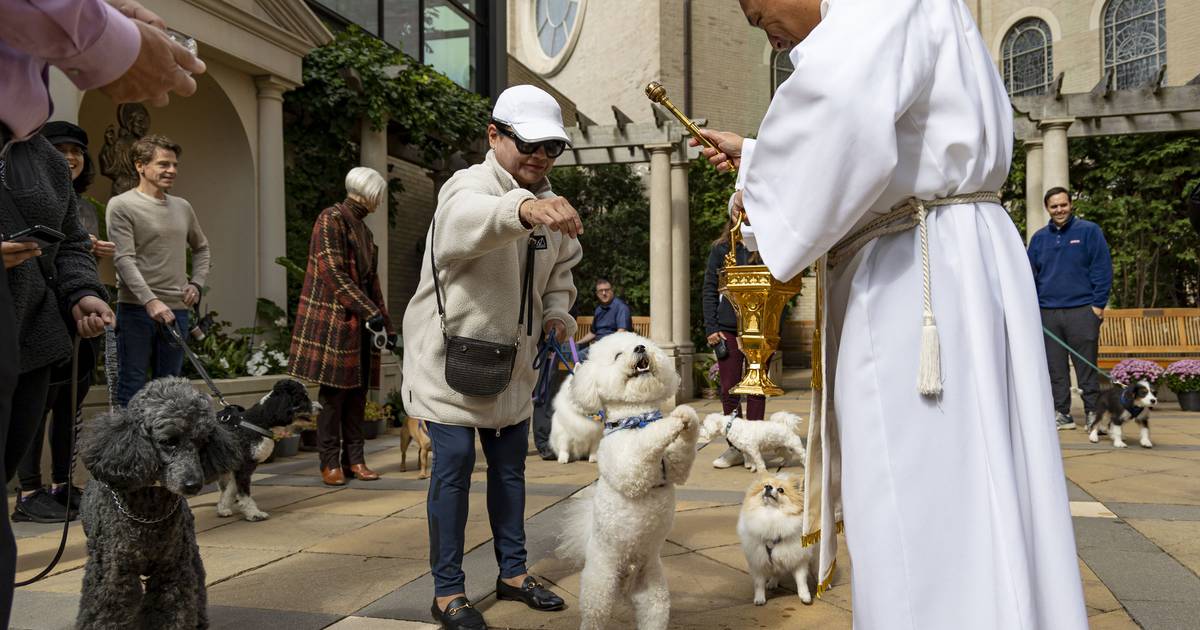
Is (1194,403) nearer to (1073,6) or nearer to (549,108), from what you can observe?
(549,108)

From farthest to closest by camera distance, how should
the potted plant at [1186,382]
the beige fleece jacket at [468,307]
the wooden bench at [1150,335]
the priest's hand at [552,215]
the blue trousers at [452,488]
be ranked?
the wooden bench at [1150,335] < the potted plant at [1186,382] < the blue trousers at [452,488] < the beige fleece jacket at [468,307] < the priest's hand at [552,215]

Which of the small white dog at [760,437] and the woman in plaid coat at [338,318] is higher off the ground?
the woman in plaid coat at [338,318]

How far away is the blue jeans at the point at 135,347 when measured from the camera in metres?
5.25

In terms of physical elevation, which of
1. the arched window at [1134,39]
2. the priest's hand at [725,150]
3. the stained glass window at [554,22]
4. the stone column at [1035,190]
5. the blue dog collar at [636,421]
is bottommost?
the blue dog collar at [636,421]

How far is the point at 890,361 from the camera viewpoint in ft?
5.69

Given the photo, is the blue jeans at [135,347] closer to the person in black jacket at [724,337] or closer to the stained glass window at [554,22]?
the person in black jacket at [724,337]

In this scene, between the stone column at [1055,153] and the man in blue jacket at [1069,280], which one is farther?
the stone column at [1055,153]

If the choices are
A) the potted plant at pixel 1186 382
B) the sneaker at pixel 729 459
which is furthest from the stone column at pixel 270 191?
the potted plant at pixel 1186 382

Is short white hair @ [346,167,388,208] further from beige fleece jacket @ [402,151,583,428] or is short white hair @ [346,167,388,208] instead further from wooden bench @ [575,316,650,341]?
wooden bench @ [575,316,650,341]

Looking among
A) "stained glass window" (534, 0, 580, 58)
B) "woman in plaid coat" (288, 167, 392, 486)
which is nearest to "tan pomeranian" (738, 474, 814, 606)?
"woman in plaid coat" (288, 167, 392, 486)

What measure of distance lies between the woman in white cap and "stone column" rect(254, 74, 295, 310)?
603cm

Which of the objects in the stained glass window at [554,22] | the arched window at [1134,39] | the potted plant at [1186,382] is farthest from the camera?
the stained glass window at [554,22]

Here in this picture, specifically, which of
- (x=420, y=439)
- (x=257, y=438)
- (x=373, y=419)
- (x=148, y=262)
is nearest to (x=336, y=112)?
(x=373, y=419)

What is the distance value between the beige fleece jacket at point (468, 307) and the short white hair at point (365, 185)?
280cm
